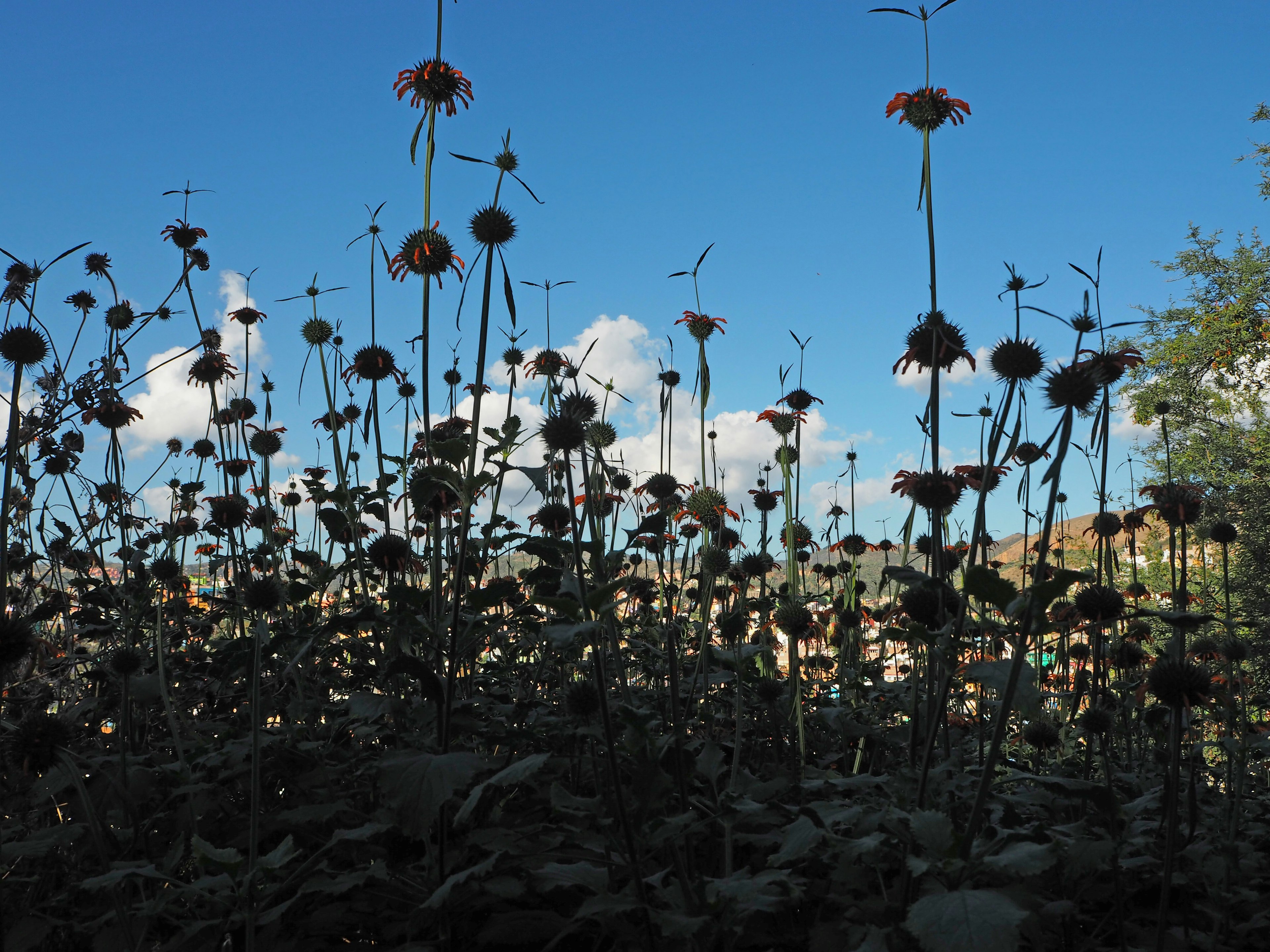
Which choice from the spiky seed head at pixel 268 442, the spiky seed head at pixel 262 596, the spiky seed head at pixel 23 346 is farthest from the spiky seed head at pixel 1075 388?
the spiky seed head at pixel 268 442

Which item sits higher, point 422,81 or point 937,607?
point 422,81

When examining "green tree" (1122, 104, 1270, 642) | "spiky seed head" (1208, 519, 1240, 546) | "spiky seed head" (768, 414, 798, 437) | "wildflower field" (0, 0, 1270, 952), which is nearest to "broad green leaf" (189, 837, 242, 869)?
"wildflower field" (0, 0, 1270, 952)

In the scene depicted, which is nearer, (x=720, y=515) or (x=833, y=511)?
(x=720, y=515)

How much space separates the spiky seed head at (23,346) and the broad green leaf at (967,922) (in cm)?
279

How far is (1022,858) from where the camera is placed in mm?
1235

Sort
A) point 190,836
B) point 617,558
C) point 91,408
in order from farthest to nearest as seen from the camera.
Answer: point 91,408 → point 617,558 → point 190,836

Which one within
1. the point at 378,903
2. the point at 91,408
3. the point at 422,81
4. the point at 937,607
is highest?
the point at 422,81

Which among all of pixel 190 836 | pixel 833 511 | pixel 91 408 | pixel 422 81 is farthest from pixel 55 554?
pixel 833 511

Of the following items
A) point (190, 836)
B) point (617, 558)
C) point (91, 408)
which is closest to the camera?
point (190, 836)

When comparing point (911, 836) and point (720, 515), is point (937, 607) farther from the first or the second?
point (720, 515)

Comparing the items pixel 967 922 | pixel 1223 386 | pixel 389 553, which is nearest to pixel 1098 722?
pixel 967 922

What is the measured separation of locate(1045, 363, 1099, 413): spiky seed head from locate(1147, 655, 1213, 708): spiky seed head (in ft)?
2.60

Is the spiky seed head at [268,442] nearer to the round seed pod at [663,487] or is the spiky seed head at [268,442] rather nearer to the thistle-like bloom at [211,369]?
the thistle-like bloom at [211,369]

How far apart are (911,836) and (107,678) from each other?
102 inches
